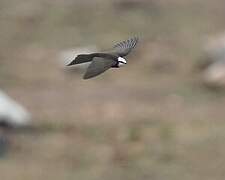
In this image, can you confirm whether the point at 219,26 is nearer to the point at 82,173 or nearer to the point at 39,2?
the point at 39,2

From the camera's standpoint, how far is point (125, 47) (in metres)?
1.60

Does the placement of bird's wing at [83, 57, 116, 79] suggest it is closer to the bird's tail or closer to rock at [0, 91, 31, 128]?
the bird's tail

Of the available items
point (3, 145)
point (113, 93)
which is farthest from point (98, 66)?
point (113, 93)

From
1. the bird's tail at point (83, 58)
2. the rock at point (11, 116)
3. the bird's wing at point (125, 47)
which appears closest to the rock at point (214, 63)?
the rock at point (11, 116)

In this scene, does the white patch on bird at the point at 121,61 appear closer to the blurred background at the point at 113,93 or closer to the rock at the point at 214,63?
the blurred background at the point at 113,93

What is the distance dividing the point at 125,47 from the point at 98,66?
6.3 inches

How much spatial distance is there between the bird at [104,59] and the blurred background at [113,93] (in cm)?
1007

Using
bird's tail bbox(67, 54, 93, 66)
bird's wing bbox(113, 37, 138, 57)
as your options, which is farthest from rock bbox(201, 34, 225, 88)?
bird's tail bbox(67, 54, 93, 66)

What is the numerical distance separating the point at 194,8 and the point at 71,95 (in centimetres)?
652

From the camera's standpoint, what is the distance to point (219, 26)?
20922 millimetres

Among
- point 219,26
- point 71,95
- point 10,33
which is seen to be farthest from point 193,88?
point 10,33

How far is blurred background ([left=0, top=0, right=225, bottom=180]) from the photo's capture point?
12.4 m

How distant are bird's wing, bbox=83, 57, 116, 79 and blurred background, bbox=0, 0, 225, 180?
33.4 feet

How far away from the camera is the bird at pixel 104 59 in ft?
4.71
